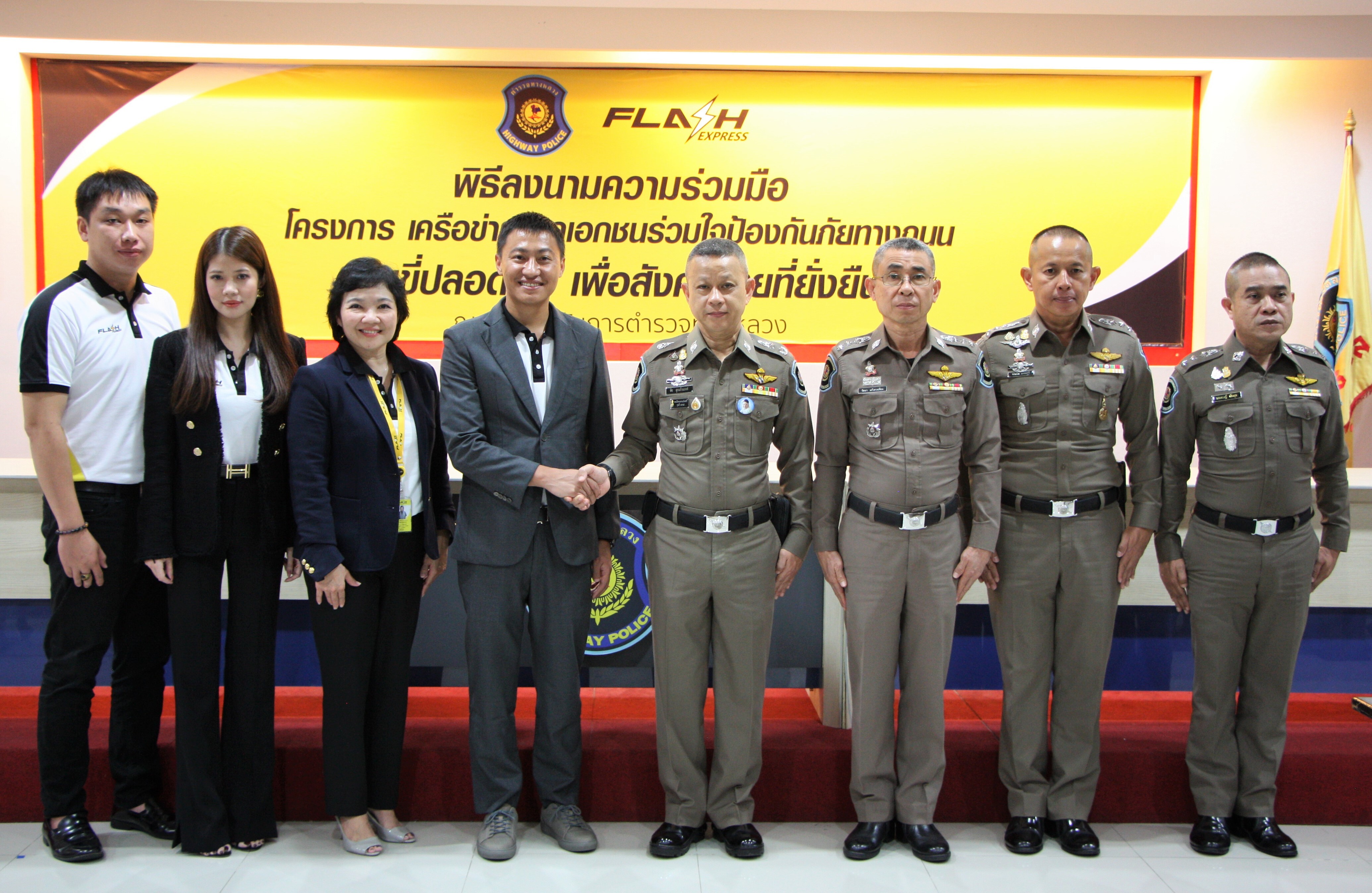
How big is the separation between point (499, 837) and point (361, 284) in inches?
58.8

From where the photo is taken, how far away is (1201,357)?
Answer: 251cm

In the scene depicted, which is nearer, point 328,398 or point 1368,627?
point 328,398

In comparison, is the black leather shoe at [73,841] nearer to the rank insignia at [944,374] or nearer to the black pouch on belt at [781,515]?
the black pouch on belt at [781,515]

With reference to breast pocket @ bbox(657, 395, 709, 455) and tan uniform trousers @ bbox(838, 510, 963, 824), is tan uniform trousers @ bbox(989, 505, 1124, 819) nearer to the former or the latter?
tan uniform trousers @ bbox(838, 510, 963, 824)

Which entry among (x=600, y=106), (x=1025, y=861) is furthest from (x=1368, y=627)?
(x=600, y=106)

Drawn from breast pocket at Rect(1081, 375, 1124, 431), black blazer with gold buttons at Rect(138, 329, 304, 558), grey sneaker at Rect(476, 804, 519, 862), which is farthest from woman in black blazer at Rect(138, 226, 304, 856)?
breast pocket at Rect(1081, 375, 1124, 431)

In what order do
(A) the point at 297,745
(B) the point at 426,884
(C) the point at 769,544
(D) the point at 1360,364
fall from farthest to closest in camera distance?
(D) the point at 1360,364 → (A) the point at 297,745 → (C) the point at 769,544 → (B) the point at 426,884

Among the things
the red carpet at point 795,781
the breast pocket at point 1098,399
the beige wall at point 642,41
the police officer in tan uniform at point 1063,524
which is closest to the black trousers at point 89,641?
the red carpet at point 795,781

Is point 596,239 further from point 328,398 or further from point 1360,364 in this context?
point 1360,364

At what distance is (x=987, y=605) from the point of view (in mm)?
2902

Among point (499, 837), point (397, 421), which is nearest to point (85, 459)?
point (397, 421)

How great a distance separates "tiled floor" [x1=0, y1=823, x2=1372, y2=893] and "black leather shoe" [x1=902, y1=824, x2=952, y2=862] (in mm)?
31

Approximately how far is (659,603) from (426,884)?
2.96ft

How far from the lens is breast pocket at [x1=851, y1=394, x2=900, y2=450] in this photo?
7.73 feet
